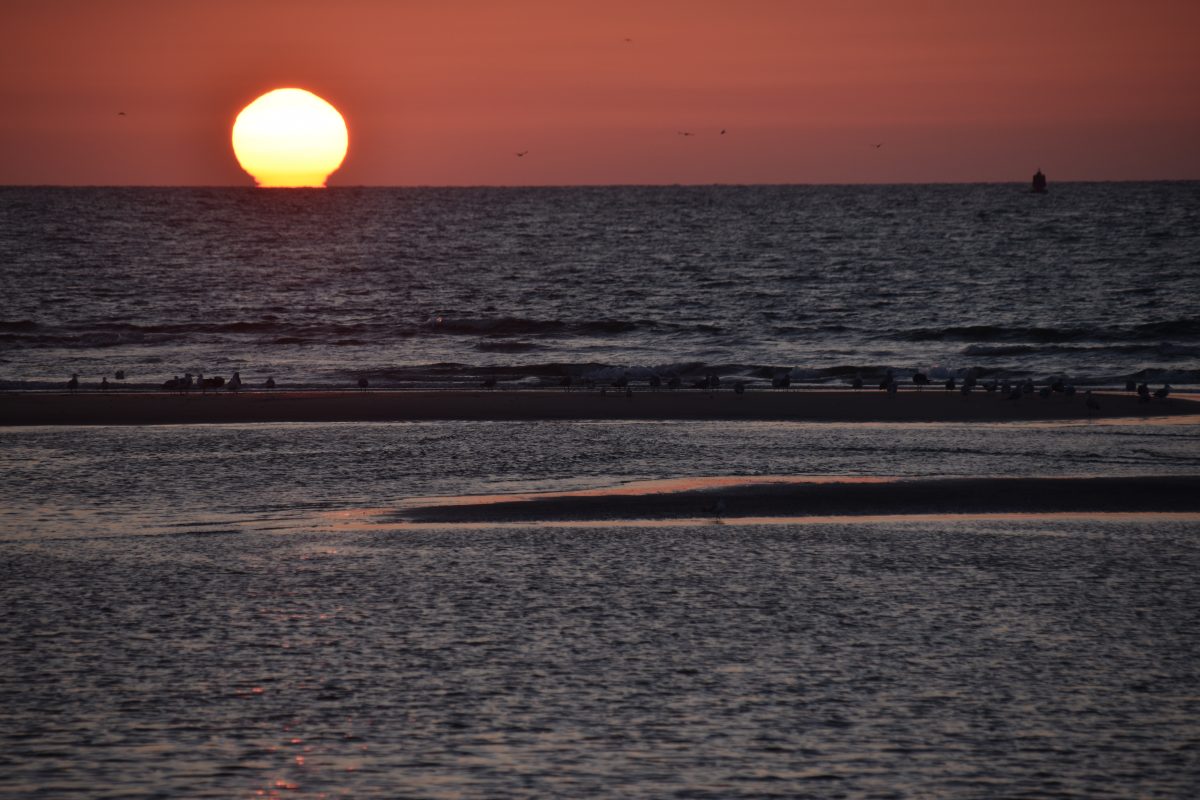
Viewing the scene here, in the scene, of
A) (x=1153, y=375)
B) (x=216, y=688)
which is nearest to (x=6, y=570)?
(x=216, y=688)

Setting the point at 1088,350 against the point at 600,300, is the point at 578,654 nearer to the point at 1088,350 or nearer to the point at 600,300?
the point at 1088,350

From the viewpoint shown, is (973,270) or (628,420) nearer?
(628,420)

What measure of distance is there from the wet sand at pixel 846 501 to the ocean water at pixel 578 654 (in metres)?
0.63

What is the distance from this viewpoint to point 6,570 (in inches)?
397

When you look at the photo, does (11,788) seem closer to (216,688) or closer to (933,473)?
(216,688)

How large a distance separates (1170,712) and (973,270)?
6624 cm

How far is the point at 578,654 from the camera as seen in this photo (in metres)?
7.82

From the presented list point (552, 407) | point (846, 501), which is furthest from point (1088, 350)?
point (846, 501)

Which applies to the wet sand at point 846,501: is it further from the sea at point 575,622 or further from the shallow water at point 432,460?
the shallow water at point 432,460

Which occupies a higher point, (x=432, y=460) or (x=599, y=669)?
(x=599, y=669)

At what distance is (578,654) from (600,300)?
50449 mm

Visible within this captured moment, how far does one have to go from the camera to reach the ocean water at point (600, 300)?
116 feet

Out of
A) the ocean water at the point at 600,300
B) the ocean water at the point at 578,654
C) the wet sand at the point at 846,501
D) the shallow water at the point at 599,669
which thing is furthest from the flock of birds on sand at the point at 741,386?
the shallow water at the point at 599,669

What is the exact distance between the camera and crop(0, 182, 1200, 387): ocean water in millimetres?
35500
